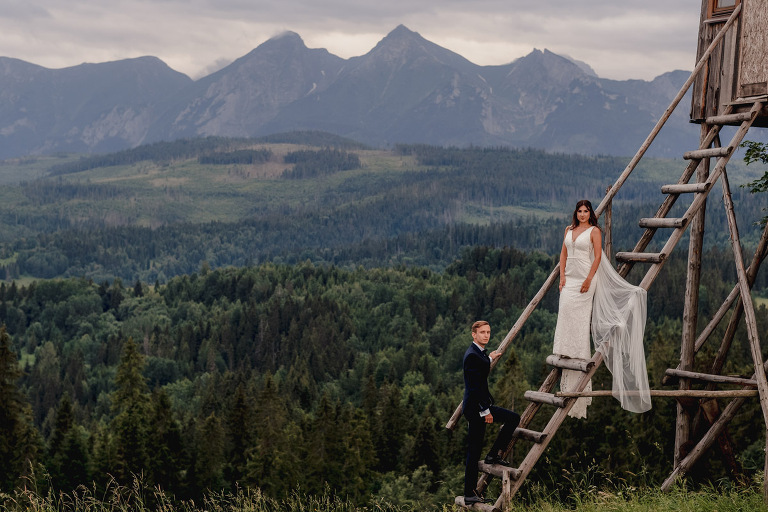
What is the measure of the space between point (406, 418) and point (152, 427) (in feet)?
101

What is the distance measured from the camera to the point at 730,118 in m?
17.7

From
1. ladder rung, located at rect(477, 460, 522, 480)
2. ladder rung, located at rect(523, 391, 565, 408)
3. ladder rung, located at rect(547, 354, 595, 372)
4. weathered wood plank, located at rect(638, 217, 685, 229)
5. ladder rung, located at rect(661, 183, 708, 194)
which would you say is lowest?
ladder rung, located at rect(477, 460, 522, 480)

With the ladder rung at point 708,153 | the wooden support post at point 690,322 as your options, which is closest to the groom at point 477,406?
the ladder rung at point 708,153

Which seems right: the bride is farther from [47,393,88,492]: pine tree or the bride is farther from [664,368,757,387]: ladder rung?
[47,393,88,492]: pine tree

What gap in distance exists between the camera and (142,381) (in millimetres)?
83312

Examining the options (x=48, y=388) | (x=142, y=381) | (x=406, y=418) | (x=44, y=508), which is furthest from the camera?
(x=48, y=388)

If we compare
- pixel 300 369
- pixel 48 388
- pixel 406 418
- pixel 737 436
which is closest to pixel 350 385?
pixel 300 369

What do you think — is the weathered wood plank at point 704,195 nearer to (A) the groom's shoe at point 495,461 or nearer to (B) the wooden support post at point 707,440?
(A) the groom's shoe at point 495,461

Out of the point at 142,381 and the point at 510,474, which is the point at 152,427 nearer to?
the point at 142,381

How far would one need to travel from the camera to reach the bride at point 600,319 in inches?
633

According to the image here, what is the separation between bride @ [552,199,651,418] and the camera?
16.1 m

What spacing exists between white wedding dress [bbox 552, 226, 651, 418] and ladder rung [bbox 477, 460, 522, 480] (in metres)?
1.49

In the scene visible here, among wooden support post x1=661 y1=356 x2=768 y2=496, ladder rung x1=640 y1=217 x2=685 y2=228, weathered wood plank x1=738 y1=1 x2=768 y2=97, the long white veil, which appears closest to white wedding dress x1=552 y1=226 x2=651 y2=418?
the long white veil

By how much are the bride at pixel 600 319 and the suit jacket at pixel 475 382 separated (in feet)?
5.27
